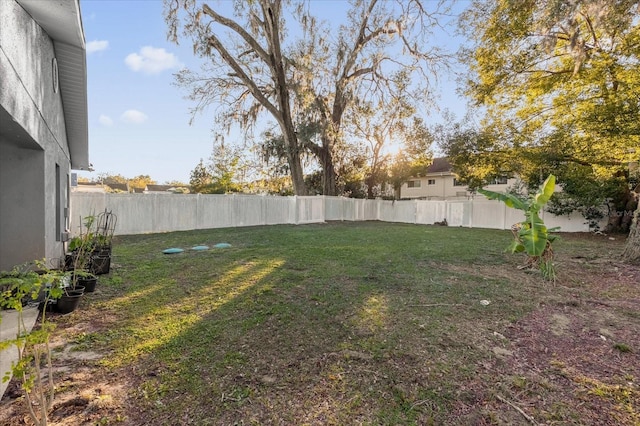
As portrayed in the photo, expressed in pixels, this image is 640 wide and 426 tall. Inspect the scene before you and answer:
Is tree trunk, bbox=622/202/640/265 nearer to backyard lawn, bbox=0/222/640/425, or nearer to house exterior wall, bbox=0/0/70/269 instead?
backyard lawn, bbox=0/222/640/425

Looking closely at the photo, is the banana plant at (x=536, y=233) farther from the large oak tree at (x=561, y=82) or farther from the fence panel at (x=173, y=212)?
the fence panel at (x=173, y=212)

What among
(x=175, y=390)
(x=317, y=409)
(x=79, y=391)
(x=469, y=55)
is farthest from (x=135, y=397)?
(x=469, y=55)

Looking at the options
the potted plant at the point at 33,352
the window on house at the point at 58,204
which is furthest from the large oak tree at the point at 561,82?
the window on house at the point at 58,204

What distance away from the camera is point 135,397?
7.11 ft

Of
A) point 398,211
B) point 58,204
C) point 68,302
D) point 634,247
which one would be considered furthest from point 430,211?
point 68,302

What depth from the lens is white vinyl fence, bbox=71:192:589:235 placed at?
11.9 m

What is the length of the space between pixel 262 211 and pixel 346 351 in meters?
13.6

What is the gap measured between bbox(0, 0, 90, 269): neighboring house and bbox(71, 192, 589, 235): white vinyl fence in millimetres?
5884

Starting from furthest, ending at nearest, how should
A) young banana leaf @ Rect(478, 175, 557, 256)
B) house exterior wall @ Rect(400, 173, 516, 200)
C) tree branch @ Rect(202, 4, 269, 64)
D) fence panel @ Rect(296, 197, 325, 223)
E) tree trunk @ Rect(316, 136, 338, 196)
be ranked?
house exterior wall @ Rect(400, 173, 516, 200)
tree trunk @ Rect(316, 136, 338, 196)
fence panel @ Rect(296, 197, 325, 223)
tree branch @ Rect(202, 4, 269, 64)
young banana leaf @ Rect(478, 175, 557, 256)

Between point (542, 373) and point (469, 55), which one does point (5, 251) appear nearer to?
point (542, 373)

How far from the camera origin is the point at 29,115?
11.8ft

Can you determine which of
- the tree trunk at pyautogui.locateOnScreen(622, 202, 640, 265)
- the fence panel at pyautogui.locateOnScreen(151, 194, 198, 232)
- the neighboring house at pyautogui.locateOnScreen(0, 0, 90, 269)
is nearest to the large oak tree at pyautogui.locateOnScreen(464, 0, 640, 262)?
the tree trunk at pyautogui.locateOnScreen(622, 202, 640, 265)

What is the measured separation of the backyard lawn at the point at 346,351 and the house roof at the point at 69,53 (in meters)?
3.63

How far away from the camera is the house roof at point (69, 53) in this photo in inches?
153
